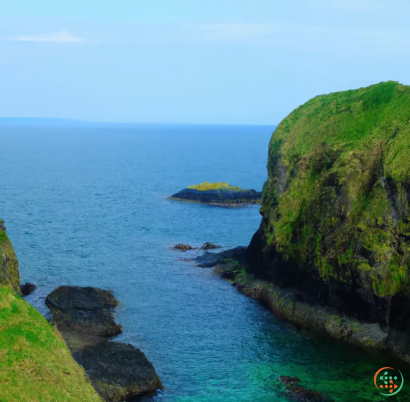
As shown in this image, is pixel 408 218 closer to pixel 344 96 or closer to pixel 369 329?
pixel 369 329

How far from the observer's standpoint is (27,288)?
67.5m

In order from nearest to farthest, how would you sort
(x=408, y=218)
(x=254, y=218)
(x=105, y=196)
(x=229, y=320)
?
(x=408, y=218), (x=229, y=320), (x=254, y=218), (x=105, y=196)

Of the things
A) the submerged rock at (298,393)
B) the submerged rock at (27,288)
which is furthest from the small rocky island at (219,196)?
the submerged rock at (298,393)

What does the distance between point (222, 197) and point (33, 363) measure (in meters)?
98.5

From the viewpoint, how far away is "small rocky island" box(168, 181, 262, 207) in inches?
5256

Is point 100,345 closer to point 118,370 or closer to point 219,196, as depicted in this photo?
point 118,370

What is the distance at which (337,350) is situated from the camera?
53969 mm

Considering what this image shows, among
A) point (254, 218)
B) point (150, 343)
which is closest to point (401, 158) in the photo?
point (150, 343)

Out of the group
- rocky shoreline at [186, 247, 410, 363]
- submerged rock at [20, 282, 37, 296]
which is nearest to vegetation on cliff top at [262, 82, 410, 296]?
rocky shoreline at [186, 247, 410, 363]

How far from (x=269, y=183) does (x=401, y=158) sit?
23.2m

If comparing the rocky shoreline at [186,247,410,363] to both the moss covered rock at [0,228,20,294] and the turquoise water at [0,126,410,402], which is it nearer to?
the turquoise water at [0,126,410,402]

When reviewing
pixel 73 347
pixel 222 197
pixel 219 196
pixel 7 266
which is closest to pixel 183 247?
pixel 7 266

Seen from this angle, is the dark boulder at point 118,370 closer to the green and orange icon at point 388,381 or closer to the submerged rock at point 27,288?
the green and orange icon at point 388,381

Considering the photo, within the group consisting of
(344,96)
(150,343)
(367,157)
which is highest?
(344,96)
